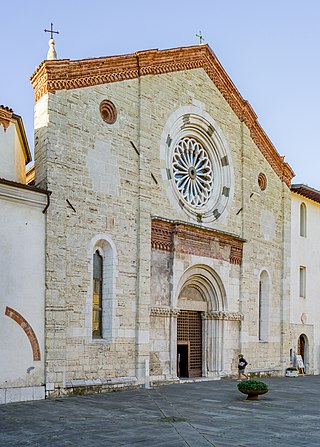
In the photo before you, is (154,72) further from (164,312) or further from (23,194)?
(164,312)

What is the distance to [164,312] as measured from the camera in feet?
67.5

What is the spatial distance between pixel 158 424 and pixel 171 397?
190 inches

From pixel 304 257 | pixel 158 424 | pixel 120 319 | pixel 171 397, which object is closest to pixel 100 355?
pixel 120 319

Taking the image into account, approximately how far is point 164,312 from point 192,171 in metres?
6.02

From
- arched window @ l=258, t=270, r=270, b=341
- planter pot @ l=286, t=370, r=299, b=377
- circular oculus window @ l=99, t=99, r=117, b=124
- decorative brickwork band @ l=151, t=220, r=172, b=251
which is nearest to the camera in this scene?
circular oculus window @ l=99, t=99, r=117, b=124

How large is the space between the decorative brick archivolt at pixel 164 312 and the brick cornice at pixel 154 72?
7831 mm

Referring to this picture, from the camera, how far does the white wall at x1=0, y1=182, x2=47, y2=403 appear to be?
15.4 metres

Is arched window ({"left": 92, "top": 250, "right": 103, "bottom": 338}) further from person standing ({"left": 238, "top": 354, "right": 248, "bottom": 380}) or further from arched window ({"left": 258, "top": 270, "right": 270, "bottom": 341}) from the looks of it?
arched window ({"left": 258, "top": 270, "right": 270, "bottom": 341})

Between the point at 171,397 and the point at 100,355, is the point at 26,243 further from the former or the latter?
the point at 171,397

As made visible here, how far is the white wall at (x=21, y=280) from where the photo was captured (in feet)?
50.6

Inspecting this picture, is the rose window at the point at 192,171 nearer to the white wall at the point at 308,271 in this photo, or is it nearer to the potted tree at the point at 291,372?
the white wall at the point at 308,271

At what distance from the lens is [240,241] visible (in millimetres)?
24781

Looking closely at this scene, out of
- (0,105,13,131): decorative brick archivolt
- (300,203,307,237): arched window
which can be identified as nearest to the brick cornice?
(0,105,13,131): decorative brick archivolt

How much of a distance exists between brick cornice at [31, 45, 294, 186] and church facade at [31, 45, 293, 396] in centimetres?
6
